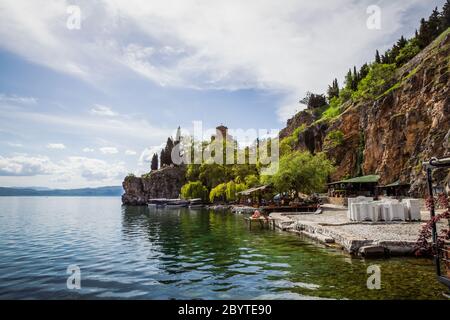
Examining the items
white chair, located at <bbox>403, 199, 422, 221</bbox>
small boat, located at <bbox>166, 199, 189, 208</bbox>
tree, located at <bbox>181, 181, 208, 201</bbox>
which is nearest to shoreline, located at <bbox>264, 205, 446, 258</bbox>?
white chair, located at <bbox>403, 199, 422, 221</bbox>

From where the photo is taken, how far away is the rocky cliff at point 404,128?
38.3m

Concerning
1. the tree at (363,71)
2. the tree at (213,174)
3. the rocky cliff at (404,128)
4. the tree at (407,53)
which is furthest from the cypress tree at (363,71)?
the tree at (213,174)

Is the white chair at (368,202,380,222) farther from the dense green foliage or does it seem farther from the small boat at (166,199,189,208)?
the small boat at (166,199,189,208)

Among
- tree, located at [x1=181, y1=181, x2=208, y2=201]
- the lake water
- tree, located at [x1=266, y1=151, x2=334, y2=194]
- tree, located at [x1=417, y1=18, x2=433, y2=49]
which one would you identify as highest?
tree, located at [x1=417, y1=18, x2=433, y2=49]

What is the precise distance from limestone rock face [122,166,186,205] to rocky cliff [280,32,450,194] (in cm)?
4957

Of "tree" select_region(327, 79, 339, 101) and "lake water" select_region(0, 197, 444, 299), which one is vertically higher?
"tree" select_region(327, 79, 339, 101)

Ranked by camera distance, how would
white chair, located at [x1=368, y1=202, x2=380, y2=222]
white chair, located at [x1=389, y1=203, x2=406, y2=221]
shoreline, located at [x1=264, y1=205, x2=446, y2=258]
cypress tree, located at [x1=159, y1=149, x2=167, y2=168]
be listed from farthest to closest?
cypress tree, located at [x1=159, y1=149, x2=167, y2=168], white chair, located at [x1=368, y1=202, x2=380, y2=222], white chair, located at [x1=389, y1=203, x2=406, y2=221], shoreline, located at [x1=264, y1=205, x2=446, y2=258]

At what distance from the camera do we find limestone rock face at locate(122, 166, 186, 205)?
98625 mm

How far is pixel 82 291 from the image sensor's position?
11.3m

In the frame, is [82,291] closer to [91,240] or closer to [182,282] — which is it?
[182,282]

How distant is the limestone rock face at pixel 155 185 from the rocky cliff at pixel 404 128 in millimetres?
49571

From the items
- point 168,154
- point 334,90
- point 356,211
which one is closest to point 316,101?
point 334,90

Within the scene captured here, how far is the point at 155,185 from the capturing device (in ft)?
335

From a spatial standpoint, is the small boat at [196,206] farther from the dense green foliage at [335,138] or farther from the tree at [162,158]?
the tree at [162,158]
